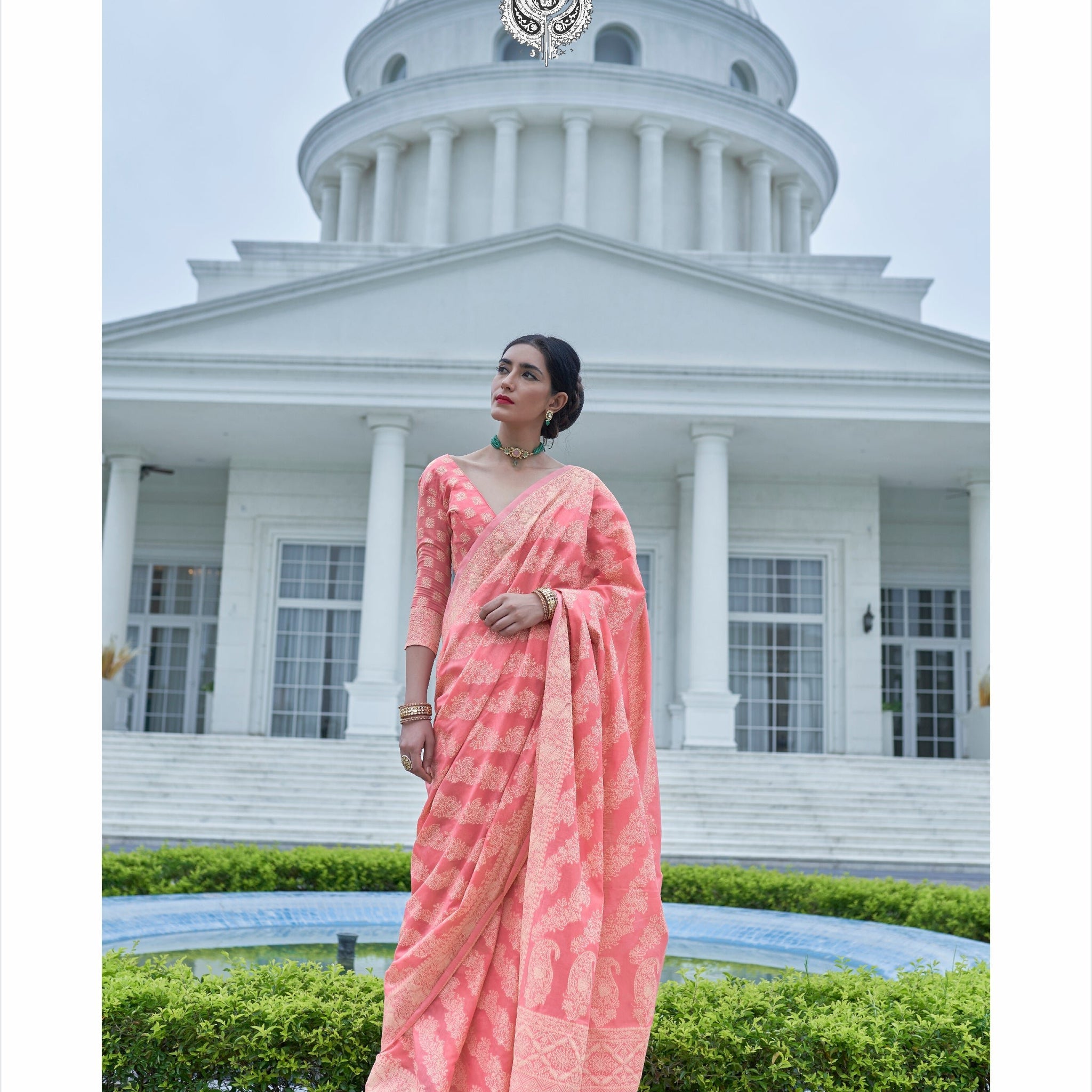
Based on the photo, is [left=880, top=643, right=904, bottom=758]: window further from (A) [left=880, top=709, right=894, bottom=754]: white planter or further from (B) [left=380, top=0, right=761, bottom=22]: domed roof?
(B) [left=380, top=0, right=761, bottom=22]: domed roof

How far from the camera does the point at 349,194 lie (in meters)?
28.1

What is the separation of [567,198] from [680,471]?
30.4 ft

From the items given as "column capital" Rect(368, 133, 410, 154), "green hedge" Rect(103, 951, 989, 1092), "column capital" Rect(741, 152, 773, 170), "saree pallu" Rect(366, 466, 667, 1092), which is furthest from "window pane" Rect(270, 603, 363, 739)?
"saree pallu" Rect(366, 466, 667, 1092)

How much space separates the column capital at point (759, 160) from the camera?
27.4 meters

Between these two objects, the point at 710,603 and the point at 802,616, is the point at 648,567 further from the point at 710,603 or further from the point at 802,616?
the point at 710,603

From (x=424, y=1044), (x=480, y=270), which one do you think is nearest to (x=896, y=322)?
(x=480, y=270)

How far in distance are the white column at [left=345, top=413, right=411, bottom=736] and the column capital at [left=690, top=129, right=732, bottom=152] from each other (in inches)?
540

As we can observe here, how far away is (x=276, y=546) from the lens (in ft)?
62.1

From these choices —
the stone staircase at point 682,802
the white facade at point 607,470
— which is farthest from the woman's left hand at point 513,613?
the white facade at point 607,470

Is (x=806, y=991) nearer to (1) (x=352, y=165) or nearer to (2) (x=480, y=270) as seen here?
(2) (x=480, y=270)

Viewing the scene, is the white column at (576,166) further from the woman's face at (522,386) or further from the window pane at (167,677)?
the woman's face at (522,386)

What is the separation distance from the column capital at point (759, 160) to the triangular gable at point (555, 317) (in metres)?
12.0

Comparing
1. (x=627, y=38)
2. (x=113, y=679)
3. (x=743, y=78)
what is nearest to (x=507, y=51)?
(x=627, y=38)
